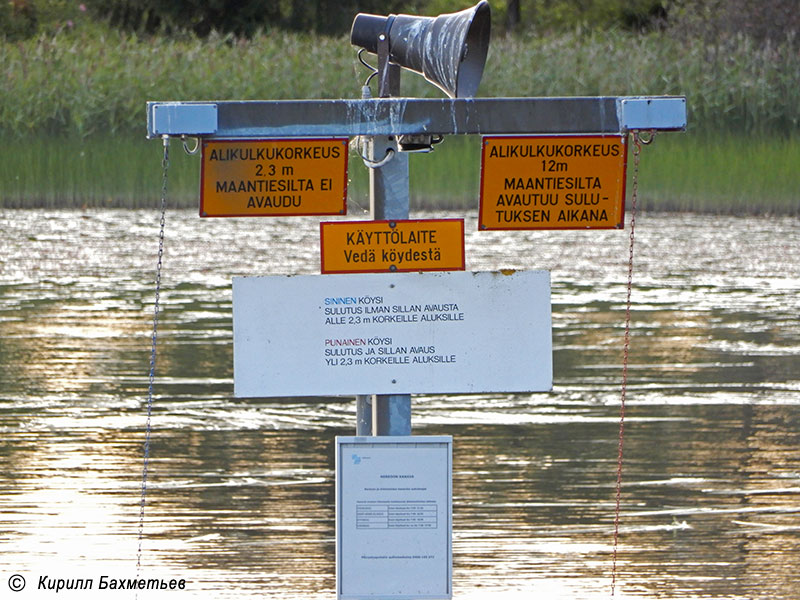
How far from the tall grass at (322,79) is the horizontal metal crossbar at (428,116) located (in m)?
16.5

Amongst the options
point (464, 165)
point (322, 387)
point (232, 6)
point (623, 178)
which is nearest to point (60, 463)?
point (322, 387)

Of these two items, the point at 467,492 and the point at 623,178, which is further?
the point at 467,492

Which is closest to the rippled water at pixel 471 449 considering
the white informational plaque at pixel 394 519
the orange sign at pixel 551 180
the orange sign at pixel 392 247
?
Answer: the orange sign at pixel 392 247

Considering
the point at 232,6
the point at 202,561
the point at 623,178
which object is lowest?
the point at 202,561

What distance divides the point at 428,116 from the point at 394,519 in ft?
3.35

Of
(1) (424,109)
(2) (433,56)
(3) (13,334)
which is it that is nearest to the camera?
(1) (424,109)

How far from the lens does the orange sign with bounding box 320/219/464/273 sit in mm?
4340

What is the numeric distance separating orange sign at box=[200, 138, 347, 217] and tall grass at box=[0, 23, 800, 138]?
54.0 ft

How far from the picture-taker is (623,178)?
14.3 ft

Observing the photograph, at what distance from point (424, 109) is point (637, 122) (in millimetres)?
513

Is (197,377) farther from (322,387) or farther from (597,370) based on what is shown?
(322,387)

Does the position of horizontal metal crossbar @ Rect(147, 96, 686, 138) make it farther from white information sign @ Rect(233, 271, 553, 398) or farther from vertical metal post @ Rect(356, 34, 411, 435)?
white information sign @ Rect(233, 271, 553, 398)

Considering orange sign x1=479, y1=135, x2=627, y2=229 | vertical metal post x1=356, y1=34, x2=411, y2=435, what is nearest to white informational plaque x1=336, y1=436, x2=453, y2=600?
vertical metal post x1=356, y1=34, x2=411, y2=435

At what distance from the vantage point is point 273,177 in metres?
4.32
